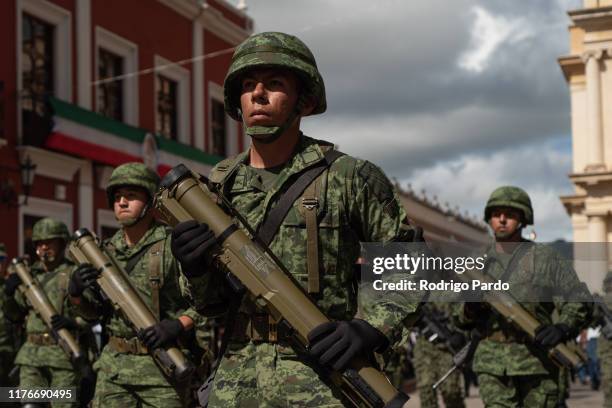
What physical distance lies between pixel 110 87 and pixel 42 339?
13.6 metres

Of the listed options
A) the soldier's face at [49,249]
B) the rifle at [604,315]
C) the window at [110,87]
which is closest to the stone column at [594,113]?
the window at [110,87]

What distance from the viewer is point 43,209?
64.0ft

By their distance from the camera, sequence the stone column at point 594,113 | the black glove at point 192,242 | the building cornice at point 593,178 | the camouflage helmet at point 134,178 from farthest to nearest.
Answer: the stone column at point 594,113, the building cornice at point 593,178, the camouflage helmet at point 134,178, the black glove at point 192,242

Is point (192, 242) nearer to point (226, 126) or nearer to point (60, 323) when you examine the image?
point (60, 323)

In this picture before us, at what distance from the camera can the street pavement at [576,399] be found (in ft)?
Result: 53.6

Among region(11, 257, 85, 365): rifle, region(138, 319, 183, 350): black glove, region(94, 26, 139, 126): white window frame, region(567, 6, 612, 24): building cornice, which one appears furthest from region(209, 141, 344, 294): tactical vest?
region(567, 6, 612, 24): building cornice

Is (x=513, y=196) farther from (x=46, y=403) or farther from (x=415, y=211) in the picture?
(x=415, y=211)

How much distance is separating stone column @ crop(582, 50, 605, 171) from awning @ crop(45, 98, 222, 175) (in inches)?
878

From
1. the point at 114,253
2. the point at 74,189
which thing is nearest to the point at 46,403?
the point at 114,253

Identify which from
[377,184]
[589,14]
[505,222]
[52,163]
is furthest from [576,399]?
[589,14]

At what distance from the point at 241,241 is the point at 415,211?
47822 mm

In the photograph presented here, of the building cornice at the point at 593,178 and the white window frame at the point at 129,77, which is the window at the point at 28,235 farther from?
the building cornice at the point at 593,178

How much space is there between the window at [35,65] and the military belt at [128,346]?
12.4m

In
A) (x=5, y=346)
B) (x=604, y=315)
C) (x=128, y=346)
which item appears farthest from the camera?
(x=604, y=315)
